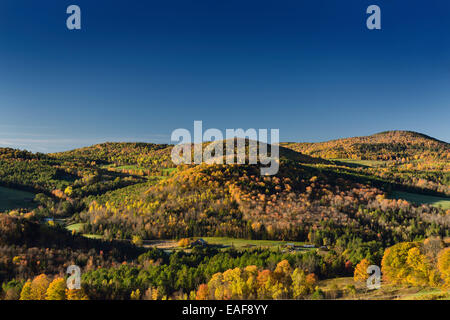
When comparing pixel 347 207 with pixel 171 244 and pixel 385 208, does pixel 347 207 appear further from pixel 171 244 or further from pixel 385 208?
pixel 171 244

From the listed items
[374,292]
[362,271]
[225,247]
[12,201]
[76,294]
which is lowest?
[225,247]

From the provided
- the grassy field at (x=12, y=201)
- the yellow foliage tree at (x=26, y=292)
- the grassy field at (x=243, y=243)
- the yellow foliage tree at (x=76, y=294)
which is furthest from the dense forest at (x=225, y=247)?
the grassy field at (x=243, y=243)

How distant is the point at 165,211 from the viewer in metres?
171

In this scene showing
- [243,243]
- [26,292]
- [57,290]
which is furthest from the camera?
[243,243]

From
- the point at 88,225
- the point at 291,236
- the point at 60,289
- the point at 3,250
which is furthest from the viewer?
the point at 88,225

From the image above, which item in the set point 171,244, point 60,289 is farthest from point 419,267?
point 171,244

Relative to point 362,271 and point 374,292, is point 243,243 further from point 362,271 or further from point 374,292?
point 374,292

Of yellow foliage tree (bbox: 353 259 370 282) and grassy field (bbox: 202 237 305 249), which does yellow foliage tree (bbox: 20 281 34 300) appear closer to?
grassy field (bbox: 202 237 305 249)

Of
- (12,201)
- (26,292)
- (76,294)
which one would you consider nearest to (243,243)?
(76,294)

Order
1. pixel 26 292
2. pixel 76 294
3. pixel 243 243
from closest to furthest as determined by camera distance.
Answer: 1. pixel 76 294
2. pixel 26 292
3. pixel 243 243

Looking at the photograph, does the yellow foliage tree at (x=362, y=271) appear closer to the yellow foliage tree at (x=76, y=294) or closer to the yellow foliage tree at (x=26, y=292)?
the yellow foliage tree at (x=76, y=294)

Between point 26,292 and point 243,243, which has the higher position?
point 26,292

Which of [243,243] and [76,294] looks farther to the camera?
[243,243]
